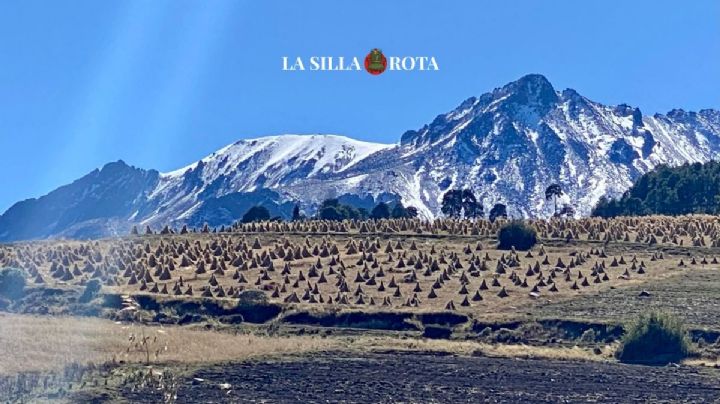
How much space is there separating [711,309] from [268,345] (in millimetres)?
23006

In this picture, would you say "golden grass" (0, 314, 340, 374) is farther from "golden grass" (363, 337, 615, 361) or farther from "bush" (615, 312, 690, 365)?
"bush" (615, 312, 690, 365)

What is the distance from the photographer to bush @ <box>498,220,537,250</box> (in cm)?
9738

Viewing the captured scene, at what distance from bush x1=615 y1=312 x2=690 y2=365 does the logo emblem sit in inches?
830

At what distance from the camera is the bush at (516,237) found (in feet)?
319

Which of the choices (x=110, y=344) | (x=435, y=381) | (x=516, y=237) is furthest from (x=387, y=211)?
(x=435, y=381)

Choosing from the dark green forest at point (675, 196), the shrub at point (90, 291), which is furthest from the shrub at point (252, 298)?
the dark green forest at point (675, 196)

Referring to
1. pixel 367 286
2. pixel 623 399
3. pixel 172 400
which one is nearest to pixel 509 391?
pixel 623 399

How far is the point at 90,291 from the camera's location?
80.0 m

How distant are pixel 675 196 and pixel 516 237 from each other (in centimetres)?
5390

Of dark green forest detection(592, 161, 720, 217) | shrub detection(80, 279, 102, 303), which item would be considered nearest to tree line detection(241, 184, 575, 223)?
dark green forest detection(592, 161, 720, 217)

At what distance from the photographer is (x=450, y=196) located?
167 m

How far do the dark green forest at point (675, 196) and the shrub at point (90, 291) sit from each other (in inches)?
2803

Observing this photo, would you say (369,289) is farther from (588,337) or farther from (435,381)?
(435,381)

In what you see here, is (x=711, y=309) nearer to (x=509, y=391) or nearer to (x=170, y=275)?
(x=509, y=391)
